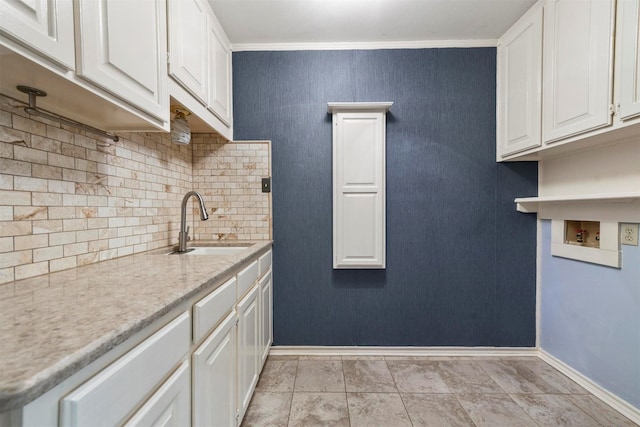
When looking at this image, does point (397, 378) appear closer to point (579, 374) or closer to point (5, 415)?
point (579, 374)

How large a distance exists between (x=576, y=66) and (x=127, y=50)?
6.89 ft

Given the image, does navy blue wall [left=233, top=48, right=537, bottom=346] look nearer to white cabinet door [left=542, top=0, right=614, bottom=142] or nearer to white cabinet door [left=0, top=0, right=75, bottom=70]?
white cabinet door [left=542, top=0, right=614, bottom=142]

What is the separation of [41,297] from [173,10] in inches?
48.9

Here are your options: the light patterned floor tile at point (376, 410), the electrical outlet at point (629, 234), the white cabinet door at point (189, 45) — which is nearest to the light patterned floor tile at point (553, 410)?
the light patterned floor tile at point (376, 410)

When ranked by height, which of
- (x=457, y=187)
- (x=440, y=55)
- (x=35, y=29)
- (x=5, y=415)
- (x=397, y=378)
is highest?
(x=440, y=55)

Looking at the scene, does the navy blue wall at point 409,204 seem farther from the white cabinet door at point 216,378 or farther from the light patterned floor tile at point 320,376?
the white cabinet door at point 216,378

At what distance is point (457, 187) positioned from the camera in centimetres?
210

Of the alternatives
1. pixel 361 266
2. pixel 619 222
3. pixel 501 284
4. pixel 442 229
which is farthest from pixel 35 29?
pixel 501 284

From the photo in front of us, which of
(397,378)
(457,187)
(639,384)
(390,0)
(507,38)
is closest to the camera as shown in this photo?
(639,384)

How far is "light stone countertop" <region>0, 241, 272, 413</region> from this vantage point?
16.0 inches

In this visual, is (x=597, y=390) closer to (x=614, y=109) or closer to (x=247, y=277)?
(x=614, y=109)

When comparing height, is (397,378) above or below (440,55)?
below

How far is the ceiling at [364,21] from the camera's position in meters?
1.72

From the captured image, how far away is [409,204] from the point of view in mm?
2109
